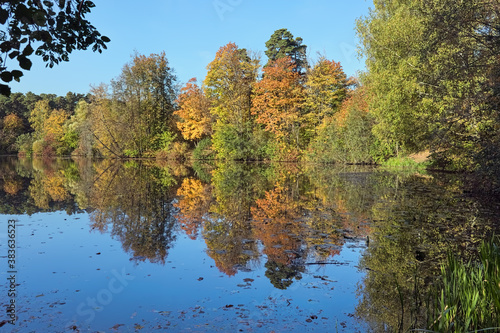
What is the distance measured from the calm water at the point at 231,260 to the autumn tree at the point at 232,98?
78.8ft

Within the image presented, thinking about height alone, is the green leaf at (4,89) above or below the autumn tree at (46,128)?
below

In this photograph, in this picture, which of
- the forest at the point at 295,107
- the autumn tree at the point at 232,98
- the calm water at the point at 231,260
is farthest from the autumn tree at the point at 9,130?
the calm water at the point at 231,260

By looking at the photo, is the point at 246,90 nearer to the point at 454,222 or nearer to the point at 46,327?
the point at 454,222

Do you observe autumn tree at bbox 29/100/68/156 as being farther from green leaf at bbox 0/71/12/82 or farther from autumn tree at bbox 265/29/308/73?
green leaf at bbox 0/71/12/82

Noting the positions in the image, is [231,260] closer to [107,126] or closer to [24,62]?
[24,62]

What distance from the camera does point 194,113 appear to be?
128 feet

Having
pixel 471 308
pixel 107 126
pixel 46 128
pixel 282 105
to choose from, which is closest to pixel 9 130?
pixel 46 128

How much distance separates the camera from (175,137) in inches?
1673

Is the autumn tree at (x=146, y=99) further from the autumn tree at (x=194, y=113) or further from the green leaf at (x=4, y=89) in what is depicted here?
the green leaf at (x=4, y=89)

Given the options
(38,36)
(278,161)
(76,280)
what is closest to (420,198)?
(76,280)

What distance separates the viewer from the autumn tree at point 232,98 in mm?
34844

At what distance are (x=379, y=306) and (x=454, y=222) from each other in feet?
16.9

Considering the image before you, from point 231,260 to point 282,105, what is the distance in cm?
2949

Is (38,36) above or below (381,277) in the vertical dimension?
above
